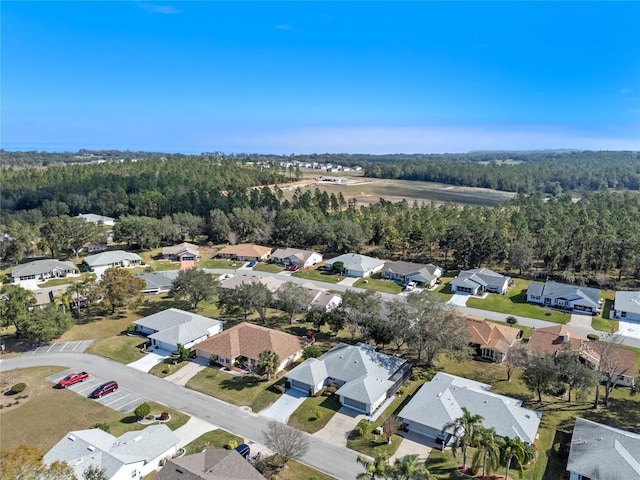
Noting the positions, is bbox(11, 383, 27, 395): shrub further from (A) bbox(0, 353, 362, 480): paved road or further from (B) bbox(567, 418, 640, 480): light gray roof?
(B) bbox(567, 418, 640, 480): light gray roof

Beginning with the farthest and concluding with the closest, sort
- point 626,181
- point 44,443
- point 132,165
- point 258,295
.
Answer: point 626,181 → point 132,165 → point 258,295 → point 44,443

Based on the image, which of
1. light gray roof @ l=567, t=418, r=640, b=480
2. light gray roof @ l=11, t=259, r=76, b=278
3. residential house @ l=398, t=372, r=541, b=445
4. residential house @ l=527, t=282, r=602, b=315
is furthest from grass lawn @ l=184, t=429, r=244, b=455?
light gray roof @ l=11, t=259, r=76, b=278

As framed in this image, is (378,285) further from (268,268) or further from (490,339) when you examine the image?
(490,339)

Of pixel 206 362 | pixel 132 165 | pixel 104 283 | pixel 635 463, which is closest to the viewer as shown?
pixel 635 463

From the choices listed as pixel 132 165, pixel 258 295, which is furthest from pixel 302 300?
pixel 132 165

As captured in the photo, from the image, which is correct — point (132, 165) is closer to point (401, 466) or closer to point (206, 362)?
point (206, 362)

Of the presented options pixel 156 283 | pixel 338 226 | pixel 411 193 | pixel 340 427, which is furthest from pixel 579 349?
pixel 411 193

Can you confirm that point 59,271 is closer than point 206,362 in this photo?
No
